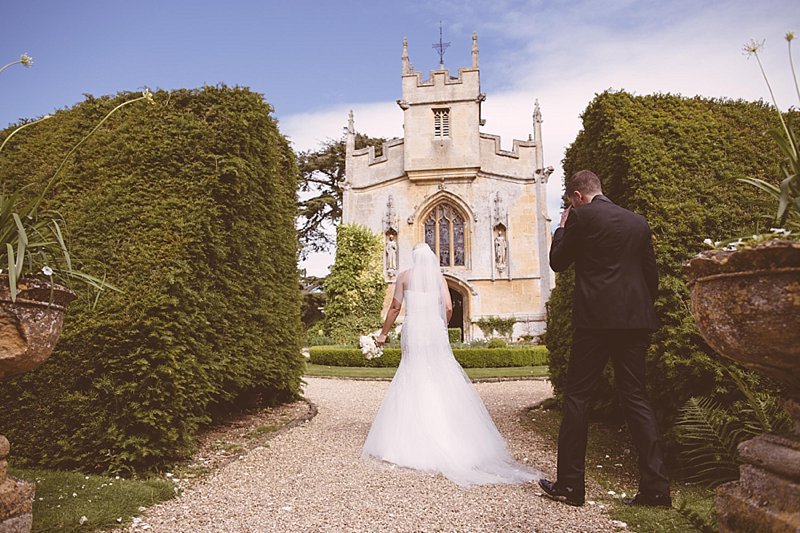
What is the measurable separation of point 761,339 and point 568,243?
62.0 inches

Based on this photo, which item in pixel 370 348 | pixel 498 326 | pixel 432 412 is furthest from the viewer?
pixel 498 326

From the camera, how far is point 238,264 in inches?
198

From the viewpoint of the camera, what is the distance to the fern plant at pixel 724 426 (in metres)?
2.84

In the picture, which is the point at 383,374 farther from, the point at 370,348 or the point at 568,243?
the point at 568,243

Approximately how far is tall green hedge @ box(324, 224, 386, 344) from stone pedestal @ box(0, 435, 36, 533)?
56.0 feet

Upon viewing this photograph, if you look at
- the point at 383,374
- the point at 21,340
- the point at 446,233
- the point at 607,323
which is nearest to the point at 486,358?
the point at 383,374

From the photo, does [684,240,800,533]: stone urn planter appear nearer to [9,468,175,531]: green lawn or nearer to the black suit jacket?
the black suit jacket

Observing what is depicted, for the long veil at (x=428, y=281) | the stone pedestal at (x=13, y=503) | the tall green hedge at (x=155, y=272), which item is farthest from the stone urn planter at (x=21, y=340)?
the long veil at (x=428, y=281)

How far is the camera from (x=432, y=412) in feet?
14.5

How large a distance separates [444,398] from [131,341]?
2544 millimetres

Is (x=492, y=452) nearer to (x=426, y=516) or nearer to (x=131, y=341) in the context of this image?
(x=426, y=516)

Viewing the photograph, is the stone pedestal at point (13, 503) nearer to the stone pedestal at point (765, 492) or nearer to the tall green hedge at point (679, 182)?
the stone pedestal at point (765, 492)

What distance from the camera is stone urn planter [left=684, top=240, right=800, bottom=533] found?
5.08ft

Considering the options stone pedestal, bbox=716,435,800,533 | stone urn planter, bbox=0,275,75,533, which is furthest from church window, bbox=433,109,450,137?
→ stone pedestal, bbox=716,435,800,533
